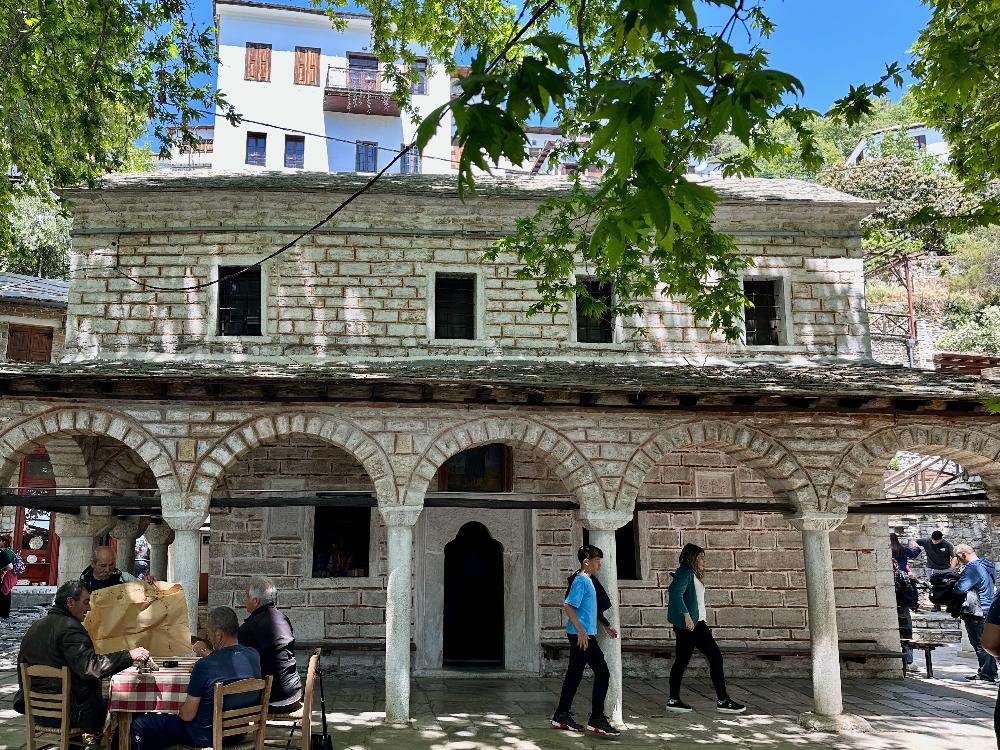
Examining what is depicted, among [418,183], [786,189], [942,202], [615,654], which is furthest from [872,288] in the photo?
[615,654]

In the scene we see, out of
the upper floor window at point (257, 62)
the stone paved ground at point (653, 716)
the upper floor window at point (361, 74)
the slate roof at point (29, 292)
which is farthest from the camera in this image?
the upper floor window at point (361, 74)

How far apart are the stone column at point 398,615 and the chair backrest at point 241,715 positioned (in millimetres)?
2936

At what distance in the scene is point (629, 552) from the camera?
12.0m

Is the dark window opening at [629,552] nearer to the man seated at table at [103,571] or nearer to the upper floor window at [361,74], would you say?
the man seated at table at [103,571]

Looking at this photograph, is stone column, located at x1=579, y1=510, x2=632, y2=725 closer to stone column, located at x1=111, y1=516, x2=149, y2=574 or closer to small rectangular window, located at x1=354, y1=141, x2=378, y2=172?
stone column, located at x1=111, y1=516, x2=149, y2=574

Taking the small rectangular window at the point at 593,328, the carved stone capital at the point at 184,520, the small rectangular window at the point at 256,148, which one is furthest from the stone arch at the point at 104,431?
the small rectangular window at the point at 256,148

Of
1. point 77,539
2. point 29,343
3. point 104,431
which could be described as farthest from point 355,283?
point 29,343

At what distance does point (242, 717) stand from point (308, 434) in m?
4.06

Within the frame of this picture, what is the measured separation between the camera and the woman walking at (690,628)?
9.03 meters

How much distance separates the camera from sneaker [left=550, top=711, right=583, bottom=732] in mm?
8469

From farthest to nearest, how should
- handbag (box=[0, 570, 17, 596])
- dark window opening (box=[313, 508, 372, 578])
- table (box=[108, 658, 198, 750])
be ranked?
handbag (box=[0, 570, 17, 596]) → dark window opening (box=[313, 508, 372, 578]) → table (box=[108, 658, 198, 750])

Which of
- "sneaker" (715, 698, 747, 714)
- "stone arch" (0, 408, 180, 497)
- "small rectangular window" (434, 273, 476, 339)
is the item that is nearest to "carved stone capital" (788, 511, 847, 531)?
"sneaker" (715, 698, 747, 714)

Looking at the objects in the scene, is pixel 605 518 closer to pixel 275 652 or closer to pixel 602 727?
pixel 602 727

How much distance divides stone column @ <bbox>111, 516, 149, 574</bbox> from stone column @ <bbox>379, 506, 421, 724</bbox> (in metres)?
5.56
